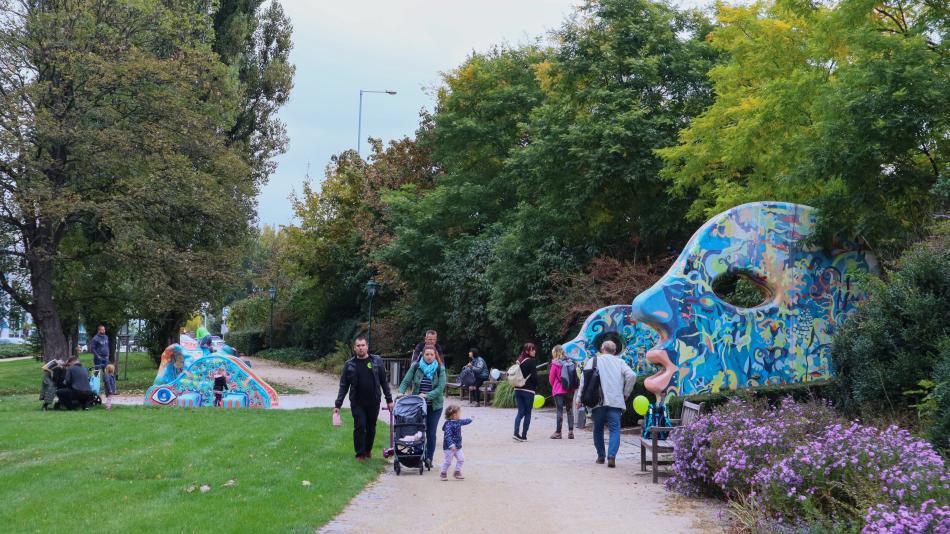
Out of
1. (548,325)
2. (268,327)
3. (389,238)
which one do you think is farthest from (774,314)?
(268,327)

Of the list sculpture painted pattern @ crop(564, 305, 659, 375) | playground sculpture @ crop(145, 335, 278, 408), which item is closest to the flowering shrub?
sculpture painted pattern @ crop(564, 305, 659, 375)

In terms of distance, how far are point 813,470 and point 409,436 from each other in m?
5.18

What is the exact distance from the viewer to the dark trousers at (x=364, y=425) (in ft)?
36.6

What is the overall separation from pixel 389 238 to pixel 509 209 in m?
6.66

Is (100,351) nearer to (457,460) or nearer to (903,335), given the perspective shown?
(457,460)

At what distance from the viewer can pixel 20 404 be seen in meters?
19.9

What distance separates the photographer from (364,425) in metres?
11.3

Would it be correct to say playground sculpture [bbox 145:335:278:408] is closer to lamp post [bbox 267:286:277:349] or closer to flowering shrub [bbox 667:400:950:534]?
flowering shrub [bbox 667:400:950:534]

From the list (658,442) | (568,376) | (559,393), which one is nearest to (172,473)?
(658,442)

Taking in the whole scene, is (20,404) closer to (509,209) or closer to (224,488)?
(224,488)

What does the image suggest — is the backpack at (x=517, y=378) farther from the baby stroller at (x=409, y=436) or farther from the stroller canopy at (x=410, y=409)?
the baby stroller at (x=409, y=436)

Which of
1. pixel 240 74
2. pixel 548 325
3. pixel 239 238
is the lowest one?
pixel 548 325

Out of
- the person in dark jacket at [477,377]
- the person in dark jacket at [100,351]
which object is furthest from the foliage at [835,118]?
the person in dark jacket at [100,351]

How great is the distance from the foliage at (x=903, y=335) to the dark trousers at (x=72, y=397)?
15299 millimetres
